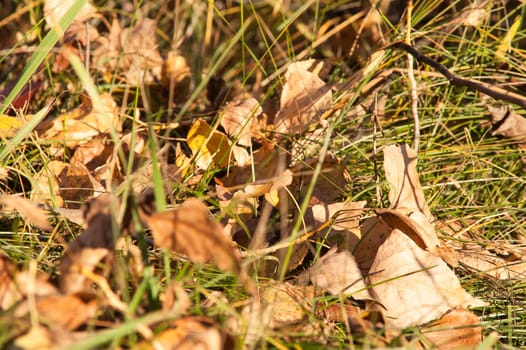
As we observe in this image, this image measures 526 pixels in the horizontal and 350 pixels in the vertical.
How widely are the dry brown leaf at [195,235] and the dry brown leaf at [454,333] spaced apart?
1.61 feet

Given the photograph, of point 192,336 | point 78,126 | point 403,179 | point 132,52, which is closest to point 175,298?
point 192,336

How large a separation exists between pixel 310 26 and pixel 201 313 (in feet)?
5.82

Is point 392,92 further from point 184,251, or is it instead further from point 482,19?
point 184,251

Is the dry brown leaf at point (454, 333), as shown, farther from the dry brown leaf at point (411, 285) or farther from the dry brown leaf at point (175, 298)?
the dry brown leaf at point (175, 298)

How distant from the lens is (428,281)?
1.36 meters

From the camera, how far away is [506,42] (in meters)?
2.08

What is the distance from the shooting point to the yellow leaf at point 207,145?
173 centimetres

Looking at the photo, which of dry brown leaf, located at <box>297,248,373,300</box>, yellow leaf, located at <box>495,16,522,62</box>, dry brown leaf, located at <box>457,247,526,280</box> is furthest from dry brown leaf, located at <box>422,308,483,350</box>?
yellow leaf, located at <box>495,16,522,62</box>

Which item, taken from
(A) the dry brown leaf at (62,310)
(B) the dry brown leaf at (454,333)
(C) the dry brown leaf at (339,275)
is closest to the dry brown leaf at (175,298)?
(A) the dry brown leaf at (62,310)

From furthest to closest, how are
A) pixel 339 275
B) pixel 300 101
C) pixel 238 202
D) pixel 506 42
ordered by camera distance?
pixel 506 42 → pixel 300 101 → pixel 339 275 → pixel 238 202

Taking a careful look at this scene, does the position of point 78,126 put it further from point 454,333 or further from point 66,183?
point 454,333

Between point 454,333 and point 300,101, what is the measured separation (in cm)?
86

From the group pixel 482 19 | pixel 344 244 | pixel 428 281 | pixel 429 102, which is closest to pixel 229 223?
pixel 344 244

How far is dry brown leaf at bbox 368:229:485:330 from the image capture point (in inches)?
52.2
